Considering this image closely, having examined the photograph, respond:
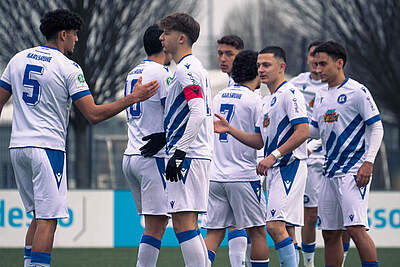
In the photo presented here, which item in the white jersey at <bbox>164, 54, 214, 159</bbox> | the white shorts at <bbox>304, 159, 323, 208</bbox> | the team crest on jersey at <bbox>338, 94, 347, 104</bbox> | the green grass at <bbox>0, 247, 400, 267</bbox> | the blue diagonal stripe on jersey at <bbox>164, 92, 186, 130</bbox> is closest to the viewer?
the white jersey at <bbox>164, 54, 214, 159</bbox>

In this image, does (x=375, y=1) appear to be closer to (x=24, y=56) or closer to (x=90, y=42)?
(x=90, y=42)

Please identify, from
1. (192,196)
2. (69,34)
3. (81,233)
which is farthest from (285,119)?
(81,233)

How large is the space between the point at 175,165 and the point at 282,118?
1.62 metres

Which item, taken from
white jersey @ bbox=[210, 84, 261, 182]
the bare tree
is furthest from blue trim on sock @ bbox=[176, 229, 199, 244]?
the bare tree

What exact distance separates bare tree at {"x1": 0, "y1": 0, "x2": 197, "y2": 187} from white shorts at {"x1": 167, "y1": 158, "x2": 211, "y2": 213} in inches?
326

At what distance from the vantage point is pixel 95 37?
53.2 feet

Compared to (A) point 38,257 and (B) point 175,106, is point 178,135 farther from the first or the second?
(A) point 38,257

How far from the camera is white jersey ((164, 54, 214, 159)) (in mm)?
6668

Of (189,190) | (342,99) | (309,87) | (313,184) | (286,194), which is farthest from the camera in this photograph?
(309,87)

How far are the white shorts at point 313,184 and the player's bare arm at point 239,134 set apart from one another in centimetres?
216

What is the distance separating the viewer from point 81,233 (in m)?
13.6

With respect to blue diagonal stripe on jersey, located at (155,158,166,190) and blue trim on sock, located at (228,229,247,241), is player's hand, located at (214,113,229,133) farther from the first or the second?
blue trim on sock, located at (228,229,247,241)

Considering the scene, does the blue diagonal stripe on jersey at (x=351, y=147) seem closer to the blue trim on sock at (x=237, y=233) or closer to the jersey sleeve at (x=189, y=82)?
the blue trim on sock at (x=237, y=233)

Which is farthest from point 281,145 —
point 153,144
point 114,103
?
point 114,103
